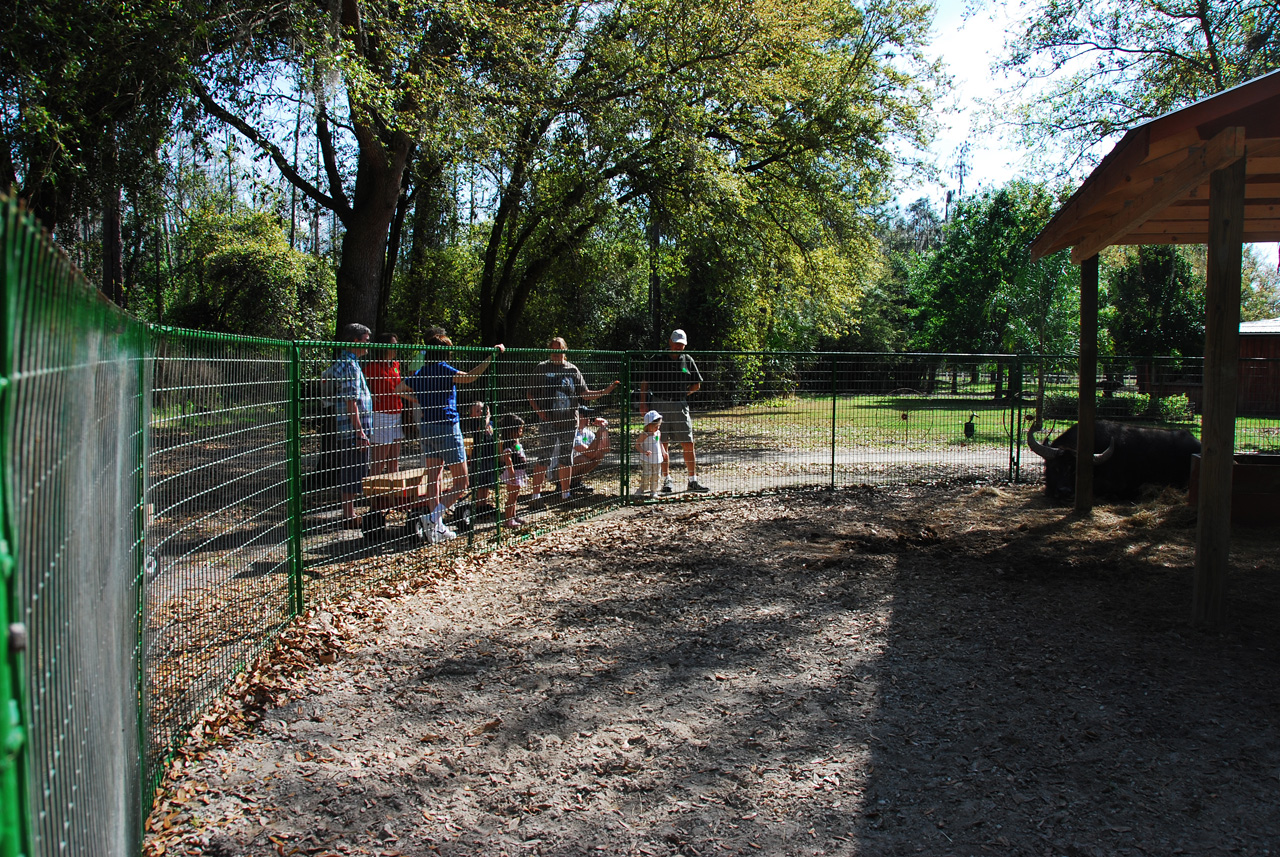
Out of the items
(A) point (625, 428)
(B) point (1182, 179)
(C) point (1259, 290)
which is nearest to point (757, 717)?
(B) point (1182, 179)

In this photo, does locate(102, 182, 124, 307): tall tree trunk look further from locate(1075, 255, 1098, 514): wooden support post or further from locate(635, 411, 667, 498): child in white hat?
locate(1075, 255, 1098, 514): wooden support post

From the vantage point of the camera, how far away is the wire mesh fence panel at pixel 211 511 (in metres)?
3.65

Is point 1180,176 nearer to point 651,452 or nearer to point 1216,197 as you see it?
point 1216,197

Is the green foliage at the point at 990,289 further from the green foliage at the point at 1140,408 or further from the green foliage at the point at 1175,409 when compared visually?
the green foliage at the point at 1140,408

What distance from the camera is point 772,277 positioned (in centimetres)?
1819

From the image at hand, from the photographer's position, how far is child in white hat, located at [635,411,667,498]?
10000 mm

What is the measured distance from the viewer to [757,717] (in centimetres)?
409

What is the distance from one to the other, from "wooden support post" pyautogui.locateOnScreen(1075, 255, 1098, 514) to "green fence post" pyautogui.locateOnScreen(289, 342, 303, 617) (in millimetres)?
7473

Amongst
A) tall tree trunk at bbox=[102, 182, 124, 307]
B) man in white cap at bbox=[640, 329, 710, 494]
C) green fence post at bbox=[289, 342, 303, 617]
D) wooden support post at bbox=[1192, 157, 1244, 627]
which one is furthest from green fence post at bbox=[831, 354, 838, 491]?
tall tree trunk at bbox=[102, 182, 124, 307]

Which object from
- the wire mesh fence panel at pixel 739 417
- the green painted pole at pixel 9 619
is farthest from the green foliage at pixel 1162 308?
the green painted pole at pixel 9 619

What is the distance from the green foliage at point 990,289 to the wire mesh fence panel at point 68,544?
29.8 metres

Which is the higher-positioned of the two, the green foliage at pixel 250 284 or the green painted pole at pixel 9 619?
the green foliage at pixel 250 284

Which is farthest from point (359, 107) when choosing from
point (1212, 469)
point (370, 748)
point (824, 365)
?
point (1212, 469)

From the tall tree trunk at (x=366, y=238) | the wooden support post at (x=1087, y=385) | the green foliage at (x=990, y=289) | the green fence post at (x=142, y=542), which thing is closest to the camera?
the green fence post at (x=142, y=542)
